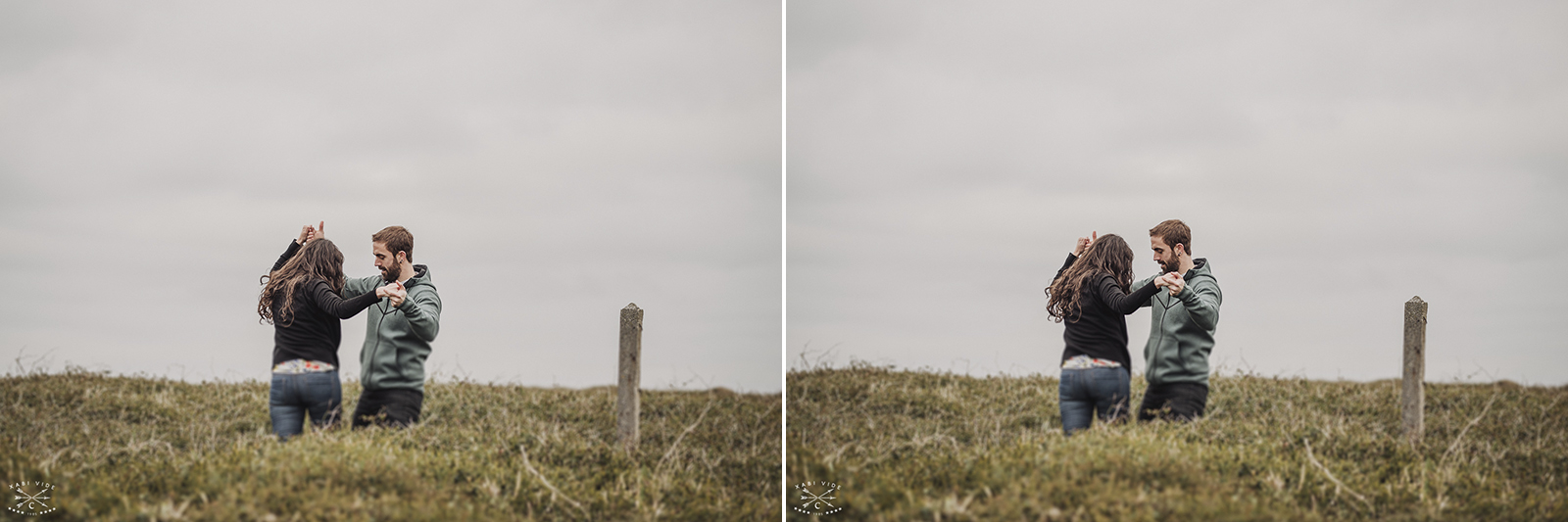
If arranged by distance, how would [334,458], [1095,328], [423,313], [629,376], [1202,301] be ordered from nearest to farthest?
[334,458], [1202,301], [423,313], [1095,328], [629,376]

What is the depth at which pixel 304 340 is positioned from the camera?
219 inches

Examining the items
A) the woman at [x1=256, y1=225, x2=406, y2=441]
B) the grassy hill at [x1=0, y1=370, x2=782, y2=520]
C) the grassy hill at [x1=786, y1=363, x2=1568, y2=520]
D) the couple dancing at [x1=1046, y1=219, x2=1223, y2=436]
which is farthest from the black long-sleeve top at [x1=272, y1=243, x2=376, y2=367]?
the couple dancing at [x1=1046, y1=219, x2=1223, y2=436]

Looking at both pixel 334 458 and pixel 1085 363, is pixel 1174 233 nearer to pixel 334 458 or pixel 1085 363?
pixel 1085 363

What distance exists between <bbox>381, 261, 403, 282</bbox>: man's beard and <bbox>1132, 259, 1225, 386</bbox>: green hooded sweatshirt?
14.4 feet

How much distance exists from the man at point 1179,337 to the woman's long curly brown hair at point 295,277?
4680mm

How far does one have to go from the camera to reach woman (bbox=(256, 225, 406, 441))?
5.53m

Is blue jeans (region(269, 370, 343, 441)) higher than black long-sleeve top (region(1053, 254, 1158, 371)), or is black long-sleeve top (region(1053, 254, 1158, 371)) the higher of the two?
black long-sleeve top (region(1053, 254, 1158, 371))

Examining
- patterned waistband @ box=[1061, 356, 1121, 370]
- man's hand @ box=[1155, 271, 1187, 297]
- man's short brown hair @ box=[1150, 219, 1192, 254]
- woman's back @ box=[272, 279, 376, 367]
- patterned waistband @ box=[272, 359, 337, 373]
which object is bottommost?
patterned waistband @ box=[272, 359, 337, 373]

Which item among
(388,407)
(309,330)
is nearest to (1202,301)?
(388,407)

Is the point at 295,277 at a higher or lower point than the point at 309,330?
higher

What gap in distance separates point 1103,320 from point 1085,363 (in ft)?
0.94

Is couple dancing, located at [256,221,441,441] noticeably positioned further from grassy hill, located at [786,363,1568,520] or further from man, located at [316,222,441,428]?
grassy hill, located at [786,363,1568,520]

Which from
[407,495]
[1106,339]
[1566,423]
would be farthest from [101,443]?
[1566,423]

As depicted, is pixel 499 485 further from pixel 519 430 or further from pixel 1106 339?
pixel 1106 339
